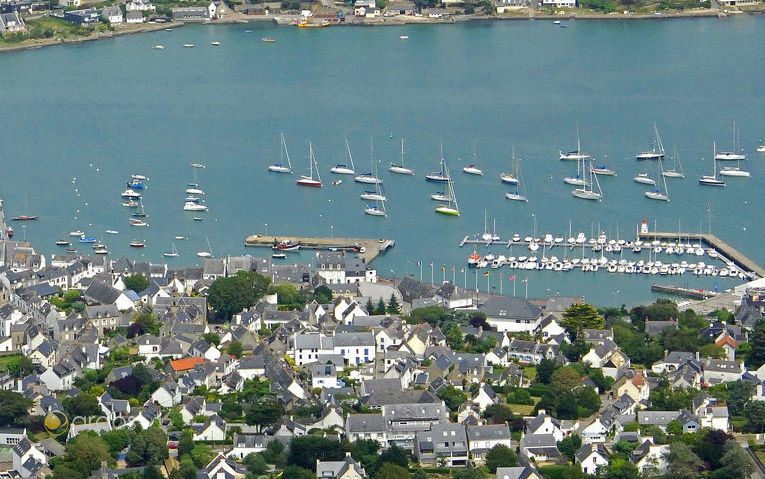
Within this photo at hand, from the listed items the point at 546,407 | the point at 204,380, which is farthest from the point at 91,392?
the point at 546,407

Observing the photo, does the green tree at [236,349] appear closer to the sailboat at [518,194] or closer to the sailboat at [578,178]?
the sailboat at [518,194]

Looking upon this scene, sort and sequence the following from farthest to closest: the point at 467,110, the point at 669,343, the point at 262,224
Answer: the point at 467,110 → the point at 262,224 → the point at 669,343

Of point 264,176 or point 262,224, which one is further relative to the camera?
point 264,176

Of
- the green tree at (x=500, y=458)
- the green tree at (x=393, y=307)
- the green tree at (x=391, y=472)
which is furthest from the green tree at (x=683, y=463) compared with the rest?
the green tree at (x=393, y=307)

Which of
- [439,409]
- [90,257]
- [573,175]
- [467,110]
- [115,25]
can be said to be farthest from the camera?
[115,25]

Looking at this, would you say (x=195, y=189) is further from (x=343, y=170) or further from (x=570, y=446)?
(x=570, y=446)

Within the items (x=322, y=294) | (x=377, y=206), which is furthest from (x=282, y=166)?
(x=322, y=294)

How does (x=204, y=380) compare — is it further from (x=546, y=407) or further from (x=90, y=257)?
(x=90, y=257)
